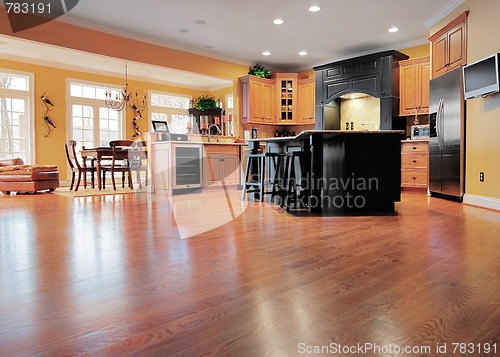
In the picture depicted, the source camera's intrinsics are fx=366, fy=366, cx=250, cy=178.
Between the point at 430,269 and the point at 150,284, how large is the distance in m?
1.42

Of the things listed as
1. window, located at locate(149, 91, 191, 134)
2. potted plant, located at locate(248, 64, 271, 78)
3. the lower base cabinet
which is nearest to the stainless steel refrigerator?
potted plant, located at locate(248, 64, 271, 78)

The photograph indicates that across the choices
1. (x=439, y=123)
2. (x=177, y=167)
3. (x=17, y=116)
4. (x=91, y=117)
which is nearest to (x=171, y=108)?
(x=91, y=117)

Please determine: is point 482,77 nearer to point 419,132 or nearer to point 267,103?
point 419,132

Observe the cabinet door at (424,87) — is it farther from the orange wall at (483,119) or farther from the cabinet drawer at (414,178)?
the orange wall at (483,119)

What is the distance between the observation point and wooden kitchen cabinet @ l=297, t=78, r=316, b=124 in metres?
8.42

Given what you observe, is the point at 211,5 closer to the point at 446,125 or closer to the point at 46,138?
the point at 446,125

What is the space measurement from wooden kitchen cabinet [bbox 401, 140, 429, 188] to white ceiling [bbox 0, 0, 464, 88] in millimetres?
2004

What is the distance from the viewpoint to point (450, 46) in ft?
17.1

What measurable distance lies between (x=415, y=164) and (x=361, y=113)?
6.07 ft

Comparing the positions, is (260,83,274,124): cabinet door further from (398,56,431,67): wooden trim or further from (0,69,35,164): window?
(0,69,35,164): window

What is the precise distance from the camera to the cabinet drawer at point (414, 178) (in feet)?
20.9

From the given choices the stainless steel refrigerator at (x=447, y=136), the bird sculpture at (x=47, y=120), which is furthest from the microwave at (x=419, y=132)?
the bird sculpture at (x=47, y=120)

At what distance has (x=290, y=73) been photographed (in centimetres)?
878

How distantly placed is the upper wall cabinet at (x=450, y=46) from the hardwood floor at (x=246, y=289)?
285 centimetres
